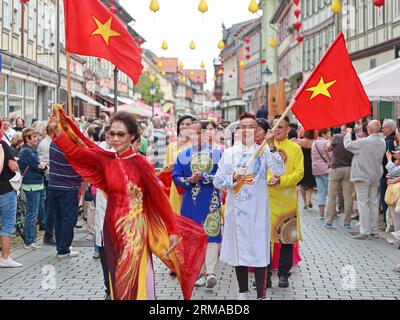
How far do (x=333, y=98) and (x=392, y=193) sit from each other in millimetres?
4826

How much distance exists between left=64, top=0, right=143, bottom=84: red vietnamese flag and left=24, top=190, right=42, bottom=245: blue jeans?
3.05 meters

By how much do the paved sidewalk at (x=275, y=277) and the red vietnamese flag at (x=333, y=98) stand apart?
1896mm

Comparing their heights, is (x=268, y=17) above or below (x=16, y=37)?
above

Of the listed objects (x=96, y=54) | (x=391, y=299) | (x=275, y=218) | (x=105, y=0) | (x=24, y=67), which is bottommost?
(x=391, y=299)

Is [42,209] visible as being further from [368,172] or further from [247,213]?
[247,213]

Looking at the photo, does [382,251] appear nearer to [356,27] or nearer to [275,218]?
[275,218]

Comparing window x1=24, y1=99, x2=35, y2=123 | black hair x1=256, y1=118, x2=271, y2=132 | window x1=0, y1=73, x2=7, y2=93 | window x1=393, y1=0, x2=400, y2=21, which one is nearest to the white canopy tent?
black hair x1=256, y1=118, x2=271, y2=132

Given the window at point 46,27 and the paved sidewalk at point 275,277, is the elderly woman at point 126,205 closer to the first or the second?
the paved sidewalk at point 275,277

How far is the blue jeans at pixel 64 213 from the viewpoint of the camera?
984 cm

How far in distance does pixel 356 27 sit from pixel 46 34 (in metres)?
15.9

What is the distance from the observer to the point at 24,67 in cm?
3041

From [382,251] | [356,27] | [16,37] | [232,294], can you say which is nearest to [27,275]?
[232,294]

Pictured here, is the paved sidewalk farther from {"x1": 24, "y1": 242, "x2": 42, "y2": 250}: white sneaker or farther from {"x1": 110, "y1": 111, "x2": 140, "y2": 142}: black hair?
{"x1": 110, "y1": 111, "x2": 140, "y2": 142}: black hair

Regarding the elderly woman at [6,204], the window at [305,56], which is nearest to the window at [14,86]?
the elderly woman at [6,204]
